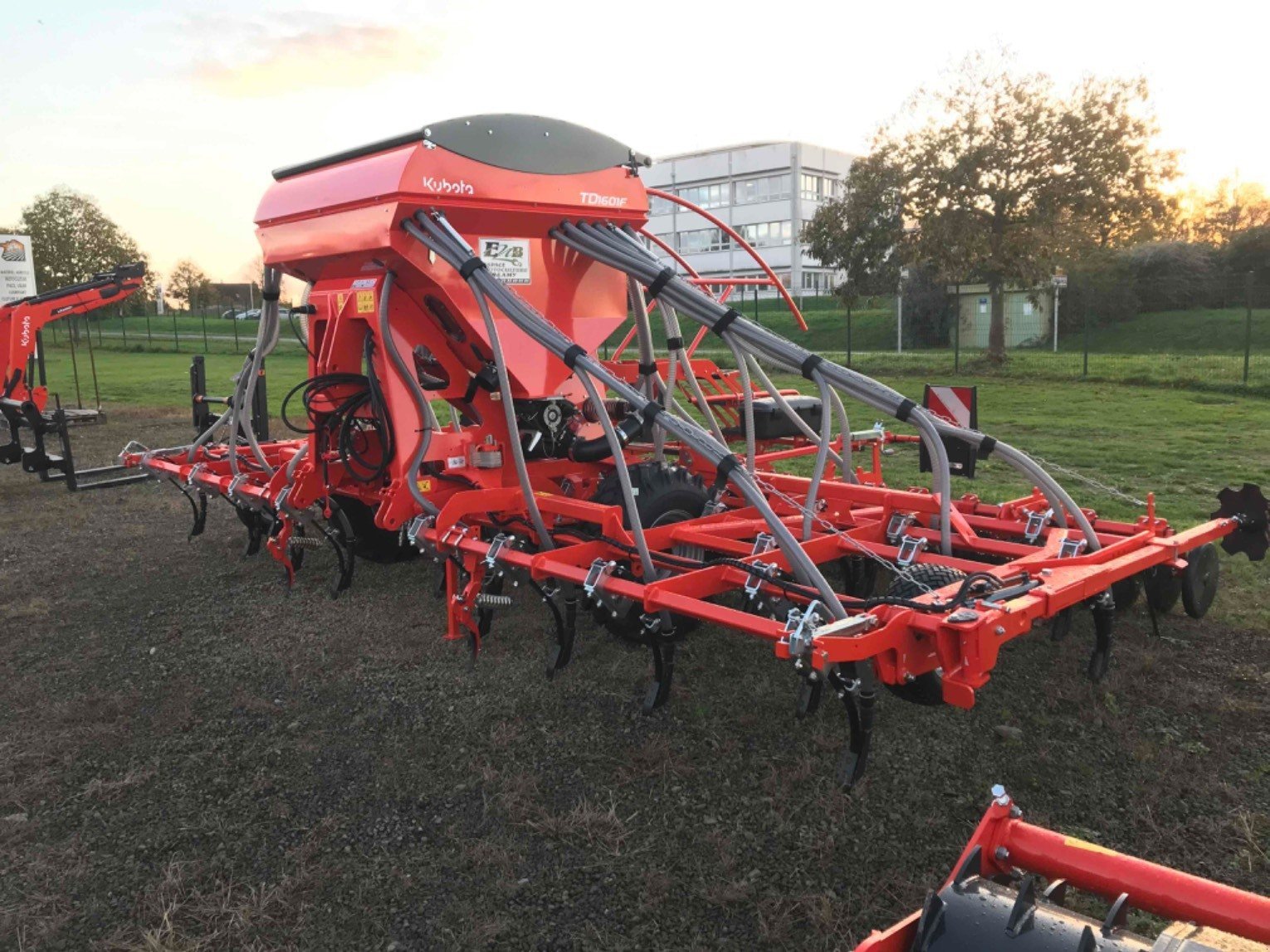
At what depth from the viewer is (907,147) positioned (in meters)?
20.0

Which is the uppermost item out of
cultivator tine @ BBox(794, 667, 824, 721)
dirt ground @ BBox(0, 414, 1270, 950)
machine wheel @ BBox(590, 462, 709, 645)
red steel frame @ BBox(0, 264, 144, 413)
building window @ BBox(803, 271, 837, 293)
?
building window @ BBox(803, 271, 837, 293)

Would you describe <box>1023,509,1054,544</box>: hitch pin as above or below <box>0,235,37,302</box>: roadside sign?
below

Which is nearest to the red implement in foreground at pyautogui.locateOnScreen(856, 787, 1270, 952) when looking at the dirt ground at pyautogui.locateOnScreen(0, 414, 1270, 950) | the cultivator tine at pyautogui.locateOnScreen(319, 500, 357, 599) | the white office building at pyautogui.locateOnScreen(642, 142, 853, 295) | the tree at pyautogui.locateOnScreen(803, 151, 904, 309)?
the dirt ground at pyautogui.locateOnScreen(0, 414, 1270, 950)

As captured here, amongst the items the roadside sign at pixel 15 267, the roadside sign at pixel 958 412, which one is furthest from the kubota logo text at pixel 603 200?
the roadside sign at pixel 15 267

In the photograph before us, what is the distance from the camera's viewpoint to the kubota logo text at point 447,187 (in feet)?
14.8

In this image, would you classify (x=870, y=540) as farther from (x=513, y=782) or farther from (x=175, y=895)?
(x=175, y=895)

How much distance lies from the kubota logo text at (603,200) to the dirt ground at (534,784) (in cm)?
219

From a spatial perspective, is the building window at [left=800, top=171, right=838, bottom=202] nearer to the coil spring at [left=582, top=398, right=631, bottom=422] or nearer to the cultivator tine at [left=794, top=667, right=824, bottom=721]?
the coil spring at [left=582, top=398, right=631, bottom=422]

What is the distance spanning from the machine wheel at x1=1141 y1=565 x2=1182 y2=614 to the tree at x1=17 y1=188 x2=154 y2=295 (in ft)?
117

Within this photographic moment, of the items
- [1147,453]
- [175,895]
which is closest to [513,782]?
[175,895]

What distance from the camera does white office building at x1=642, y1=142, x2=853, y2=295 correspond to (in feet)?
157

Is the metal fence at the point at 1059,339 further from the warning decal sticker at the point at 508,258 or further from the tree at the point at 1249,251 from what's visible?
the warning decal sticker at the point at 508,258

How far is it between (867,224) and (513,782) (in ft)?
64.3

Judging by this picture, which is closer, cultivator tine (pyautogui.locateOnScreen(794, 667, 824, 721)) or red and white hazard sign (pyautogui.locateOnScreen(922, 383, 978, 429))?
cultivator tine (pyautogui.locateOnScreen(794, 667, 824, 721))
